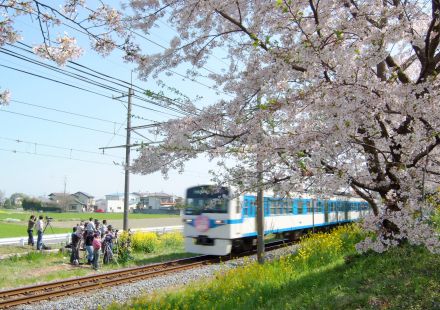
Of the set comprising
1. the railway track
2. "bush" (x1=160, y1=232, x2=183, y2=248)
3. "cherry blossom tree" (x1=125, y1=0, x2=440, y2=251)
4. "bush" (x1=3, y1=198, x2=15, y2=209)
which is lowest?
the railway track

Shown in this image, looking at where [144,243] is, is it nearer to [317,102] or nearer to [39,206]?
[317,102]

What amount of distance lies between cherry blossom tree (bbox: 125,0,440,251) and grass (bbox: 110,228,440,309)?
628 millimetres

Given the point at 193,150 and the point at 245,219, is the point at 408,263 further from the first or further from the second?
the point at 245,219

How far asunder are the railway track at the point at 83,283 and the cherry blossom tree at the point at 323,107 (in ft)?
17.5

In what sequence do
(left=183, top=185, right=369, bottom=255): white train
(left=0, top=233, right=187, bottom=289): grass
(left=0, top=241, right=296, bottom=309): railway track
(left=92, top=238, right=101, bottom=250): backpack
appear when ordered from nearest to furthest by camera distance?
(left=0, top=241, right=296, bottom=309): railway track
(left=0, top=233, right=187, bottom=289): grass
(left=92, top=238, right=101, bottom=250): backpack
(left=183, top=185, right=369, bottom=255): white train

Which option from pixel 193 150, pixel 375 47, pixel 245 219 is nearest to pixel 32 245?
pixel 245 219

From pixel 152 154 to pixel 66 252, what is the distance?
453 inches

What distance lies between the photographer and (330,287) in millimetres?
6562

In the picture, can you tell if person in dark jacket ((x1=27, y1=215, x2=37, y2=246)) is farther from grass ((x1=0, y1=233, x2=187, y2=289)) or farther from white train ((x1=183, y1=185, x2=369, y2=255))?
white train ((x1=183, y1=185, x2=369, y2=255))

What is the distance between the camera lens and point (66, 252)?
52.5 feet

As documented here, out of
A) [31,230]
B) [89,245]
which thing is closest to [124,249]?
[89,245]

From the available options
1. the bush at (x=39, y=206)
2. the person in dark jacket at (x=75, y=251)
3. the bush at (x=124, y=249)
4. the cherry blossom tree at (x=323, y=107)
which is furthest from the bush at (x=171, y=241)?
the bush at (x=39, y=206)

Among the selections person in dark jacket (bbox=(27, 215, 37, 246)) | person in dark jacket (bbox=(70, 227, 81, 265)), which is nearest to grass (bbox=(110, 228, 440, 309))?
person in dark jacket (bbox=(70, 227, 81, 265))

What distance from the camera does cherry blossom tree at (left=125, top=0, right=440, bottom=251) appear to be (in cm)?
498
